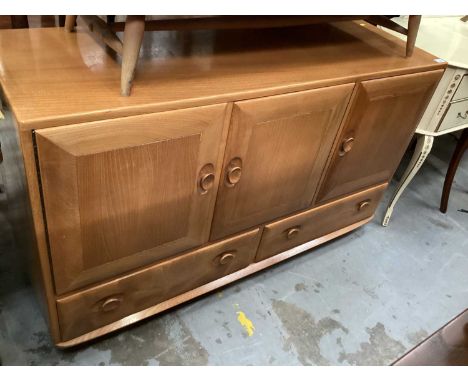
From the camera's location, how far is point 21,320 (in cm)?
98

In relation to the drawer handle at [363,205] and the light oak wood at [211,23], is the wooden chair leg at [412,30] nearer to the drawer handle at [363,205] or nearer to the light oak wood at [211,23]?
the light oak wood at [211,23]

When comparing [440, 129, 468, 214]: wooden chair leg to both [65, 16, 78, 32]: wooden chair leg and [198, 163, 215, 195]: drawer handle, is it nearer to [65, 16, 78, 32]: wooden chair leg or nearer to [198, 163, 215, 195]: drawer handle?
[198, 163, 215, 195]: drawer handle

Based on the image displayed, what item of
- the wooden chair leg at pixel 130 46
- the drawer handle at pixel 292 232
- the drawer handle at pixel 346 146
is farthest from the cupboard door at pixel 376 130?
the wooden chair leg at pixel 130 46

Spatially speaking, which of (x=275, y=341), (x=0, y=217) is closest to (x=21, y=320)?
(x=0, y=217)

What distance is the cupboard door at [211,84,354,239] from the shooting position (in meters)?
0.77

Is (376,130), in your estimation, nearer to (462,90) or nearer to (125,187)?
(462,90)

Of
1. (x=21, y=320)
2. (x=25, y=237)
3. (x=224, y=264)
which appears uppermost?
(x=25, y=237)

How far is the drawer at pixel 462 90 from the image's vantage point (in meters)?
1.14

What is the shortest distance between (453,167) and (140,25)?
134cm

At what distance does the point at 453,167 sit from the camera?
151cm

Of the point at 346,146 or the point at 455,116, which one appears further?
the point at 455,116

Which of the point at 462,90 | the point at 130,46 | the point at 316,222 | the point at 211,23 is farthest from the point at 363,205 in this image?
the point at 130,46
